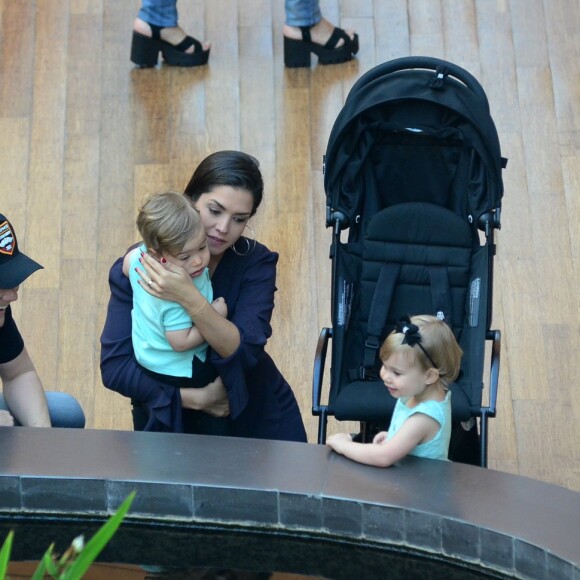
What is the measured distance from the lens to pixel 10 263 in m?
2.71

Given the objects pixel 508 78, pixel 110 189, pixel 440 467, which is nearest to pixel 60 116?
pixel 110 189

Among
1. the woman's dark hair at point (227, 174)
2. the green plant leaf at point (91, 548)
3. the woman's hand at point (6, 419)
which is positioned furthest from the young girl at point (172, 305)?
the green plant leaf at point (91, 548)

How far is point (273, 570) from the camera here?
7.80 feet

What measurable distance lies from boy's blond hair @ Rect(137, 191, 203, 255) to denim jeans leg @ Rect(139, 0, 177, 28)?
2.23 meters

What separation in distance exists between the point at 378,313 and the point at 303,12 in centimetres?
187

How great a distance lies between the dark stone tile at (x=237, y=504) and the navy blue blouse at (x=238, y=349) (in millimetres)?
409

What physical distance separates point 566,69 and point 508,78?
0.81 feet

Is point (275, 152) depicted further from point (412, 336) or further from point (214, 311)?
point (412, 336)

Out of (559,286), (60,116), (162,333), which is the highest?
(60,116)

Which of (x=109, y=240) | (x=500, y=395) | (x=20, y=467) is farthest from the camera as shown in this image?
(x=109, y=240)

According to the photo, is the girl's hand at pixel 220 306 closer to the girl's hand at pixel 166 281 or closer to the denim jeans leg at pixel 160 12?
the girl's hand at pixel 166 281

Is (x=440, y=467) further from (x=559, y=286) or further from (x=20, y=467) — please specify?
(x=559, y=286)

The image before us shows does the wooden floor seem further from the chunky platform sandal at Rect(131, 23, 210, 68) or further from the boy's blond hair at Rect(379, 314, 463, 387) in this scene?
the boy's blond hair at Rect(379, 314, 463, 387)

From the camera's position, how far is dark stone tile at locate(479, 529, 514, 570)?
88.3 inches
